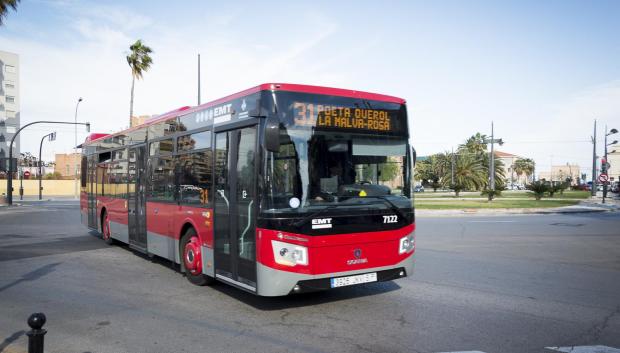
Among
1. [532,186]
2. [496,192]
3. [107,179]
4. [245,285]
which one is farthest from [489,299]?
[532,186]

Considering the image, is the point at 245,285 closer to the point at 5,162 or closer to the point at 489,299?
the point at 489,299

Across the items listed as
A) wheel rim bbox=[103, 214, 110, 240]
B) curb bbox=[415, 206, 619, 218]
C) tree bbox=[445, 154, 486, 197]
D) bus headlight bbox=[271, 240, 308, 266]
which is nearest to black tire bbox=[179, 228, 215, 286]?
bus headlight bbox=[271, 240, 308, 266]

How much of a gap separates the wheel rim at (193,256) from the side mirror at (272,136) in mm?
2897

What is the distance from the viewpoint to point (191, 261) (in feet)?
25.9

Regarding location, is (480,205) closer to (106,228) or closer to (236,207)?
(106,228)

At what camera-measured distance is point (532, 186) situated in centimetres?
3606

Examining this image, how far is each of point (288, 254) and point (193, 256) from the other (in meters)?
2.62

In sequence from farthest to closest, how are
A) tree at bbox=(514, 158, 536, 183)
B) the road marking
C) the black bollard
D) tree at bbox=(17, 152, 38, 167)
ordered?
tree at bbox=(514, 158, 536, 183) < tree at bbox=(17, 152, 38, 167) < the road marking < the black bollard

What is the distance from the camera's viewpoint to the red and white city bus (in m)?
5.84

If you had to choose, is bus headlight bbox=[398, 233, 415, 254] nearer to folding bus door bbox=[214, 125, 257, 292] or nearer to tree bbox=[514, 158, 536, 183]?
folding bus door bbox=[214, 125, 257, 292]

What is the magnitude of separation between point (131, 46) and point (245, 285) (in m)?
39.2

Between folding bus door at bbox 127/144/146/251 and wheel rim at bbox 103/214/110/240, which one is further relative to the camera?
wheel rim at bbox 103/214/110/240

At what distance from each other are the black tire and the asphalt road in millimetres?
236

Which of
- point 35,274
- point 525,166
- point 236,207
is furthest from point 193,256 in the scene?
point 525,166
